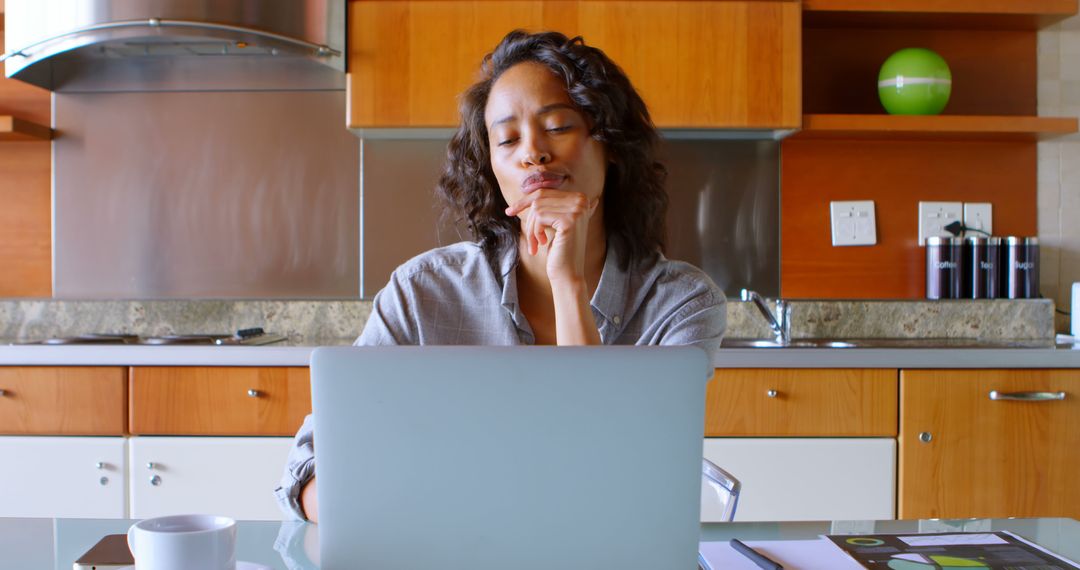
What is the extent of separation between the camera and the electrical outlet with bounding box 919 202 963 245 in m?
2.82

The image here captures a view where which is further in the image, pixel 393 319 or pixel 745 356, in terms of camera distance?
pixel 745 356

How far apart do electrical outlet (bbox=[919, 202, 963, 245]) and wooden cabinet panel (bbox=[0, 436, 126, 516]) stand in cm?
238

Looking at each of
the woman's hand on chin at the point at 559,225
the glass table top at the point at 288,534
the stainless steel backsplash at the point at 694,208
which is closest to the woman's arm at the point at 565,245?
the woman's hand on chin at the point at 559,225

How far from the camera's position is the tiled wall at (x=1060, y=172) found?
2.83 meters

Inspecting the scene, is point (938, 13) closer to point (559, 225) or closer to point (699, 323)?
point (699, 323)

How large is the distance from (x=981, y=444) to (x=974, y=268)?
0.70 meters

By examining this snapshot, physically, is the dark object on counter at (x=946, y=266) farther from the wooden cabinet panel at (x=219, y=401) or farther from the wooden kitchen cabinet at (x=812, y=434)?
the wooden cabinet panel at (x=219, y=401)

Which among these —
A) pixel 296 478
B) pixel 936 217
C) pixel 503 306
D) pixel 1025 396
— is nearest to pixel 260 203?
pixel 503 306

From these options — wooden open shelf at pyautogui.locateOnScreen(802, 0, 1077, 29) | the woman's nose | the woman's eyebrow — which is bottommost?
the woman's nose

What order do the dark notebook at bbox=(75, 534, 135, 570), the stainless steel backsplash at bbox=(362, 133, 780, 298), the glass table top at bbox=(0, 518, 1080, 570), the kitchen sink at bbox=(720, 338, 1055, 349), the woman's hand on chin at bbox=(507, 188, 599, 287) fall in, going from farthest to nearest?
the stainless steel backsplash at bbox=(362, 133, 780, 298)
the kitchen sink at bbox=(720, 338, 1055, 349)
the woman's hand on chin at bbox=(507, 188, 599, 287)
the glass table top at bbox=(0, 518, 1080, 570)
the dark notebook at bbox=(75, 534, 135, 570)

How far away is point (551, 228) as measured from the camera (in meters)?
1.26

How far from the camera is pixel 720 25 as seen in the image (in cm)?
247

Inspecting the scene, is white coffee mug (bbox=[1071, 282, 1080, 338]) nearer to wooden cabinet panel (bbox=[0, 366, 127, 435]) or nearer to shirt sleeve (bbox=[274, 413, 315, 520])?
shirt sleeve (bbox=[274, 413, 315, 520])

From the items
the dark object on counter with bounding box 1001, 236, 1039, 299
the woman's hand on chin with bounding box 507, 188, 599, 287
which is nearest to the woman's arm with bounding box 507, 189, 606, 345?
the woman's hand on chin with bounding box 507, 188, 599, 287
